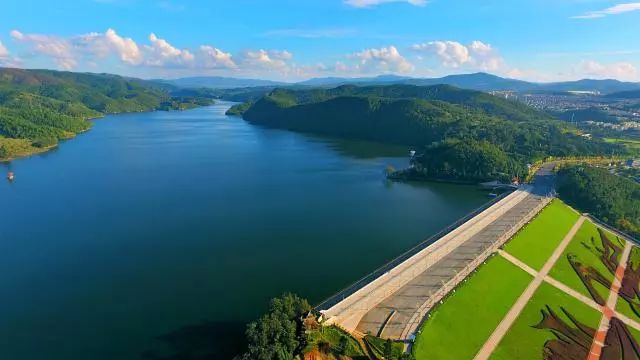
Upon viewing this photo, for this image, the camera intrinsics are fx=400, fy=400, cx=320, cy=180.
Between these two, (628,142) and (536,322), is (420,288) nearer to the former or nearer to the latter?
(536,322)

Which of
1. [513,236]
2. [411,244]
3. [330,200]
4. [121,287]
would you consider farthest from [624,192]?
[121,287]

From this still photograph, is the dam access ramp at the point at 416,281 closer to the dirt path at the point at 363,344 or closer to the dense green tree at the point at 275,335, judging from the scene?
the dirt path at the point at 363,344

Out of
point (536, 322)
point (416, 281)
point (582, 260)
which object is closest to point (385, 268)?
point (416, 281)

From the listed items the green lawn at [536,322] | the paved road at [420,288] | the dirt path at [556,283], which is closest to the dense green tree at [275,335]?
the paved road at [420,288]

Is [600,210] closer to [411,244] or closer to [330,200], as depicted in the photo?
[411,244]

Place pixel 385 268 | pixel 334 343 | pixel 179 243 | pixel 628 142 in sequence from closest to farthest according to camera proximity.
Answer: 1. pixel 334 343
2. pixel 385 268
3. pixel 179 243
4. pixel 628 142

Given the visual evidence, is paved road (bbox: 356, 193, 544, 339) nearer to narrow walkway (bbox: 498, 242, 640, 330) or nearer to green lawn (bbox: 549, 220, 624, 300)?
narrow walkway (bbox: 498, 242, 640, 330)
